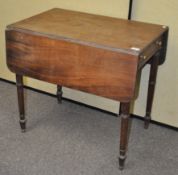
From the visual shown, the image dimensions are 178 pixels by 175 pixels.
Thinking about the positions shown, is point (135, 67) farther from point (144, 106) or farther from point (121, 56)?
point (144, 106)

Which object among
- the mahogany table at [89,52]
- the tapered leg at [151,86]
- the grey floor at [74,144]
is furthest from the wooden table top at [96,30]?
the grey floor at [74,144]

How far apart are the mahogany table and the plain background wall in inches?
3.8

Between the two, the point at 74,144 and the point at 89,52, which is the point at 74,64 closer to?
the point at 89,52

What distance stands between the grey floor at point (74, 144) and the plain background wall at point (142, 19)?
8 cm

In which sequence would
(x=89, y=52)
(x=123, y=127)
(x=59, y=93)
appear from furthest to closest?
(x=59, y=93), (x=123, y=127), (x=89, y=52)

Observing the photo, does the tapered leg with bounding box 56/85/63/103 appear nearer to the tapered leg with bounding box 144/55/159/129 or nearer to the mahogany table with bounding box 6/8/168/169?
the mahogany table with bounding box 6/8/168/169

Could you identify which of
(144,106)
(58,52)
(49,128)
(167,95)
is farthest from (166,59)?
(49,128)

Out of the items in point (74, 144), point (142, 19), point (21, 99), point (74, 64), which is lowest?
point (74, 144)

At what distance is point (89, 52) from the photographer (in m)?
1.54

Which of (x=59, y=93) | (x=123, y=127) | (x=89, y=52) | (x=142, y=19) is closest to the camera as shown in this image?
(x=89, y=52)

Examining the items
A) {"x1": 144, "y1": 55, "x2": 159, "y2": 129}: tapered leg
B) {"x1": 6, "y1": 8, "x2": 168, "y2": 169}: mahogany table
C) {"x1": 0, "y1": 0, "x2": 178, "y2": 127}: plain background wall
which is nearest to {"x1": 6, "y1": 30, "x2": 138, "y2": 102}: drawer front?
{"x1": 6, "y1": 8, "x2": 168, "y2": 169}: mahogany table

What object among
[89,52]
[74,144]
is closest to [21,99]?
[74,144]

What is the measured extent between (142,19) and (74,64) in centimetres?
59

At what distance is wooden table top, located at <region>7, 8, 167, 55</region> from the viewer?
1.53 m
